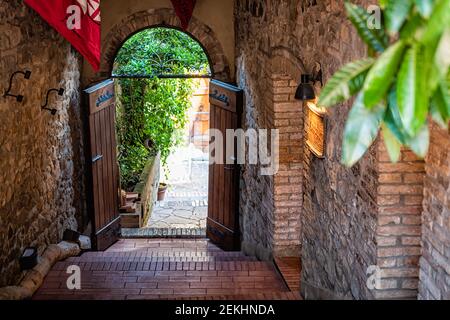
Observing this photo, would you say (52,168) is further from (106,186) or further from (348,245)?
(348,245)

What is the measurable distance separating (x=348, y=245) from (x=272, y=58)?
2.50m

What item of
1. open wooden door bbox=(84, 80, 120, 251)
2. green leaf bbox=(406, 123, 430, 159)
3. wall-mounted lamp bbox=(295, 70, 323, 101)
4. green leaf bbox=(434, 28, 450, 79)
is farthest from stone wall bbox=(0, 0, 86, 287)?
green leaf bbox=(434, 28, 450, 79)

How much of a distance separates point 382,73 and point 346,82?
165 millimetres

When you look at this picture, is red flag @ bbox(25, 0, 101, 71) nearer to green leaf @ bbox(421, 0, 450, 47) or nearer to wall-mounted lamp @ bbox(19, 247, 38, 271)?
wall-mounted lamp @ bbox(19, 247, 38, 271)

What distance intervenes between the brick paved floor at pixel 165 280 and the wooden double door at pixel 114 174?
40.2 inches

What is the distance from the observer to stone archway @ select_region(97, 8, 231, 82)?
27.6 feet

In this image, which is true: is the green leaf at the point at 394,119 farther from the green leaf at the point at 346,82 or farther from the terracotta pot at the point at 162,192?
the terracotta pot at the point at 162,192

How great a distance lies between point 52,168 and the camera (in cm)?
713

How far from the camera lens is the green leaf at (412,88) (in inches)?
60.7

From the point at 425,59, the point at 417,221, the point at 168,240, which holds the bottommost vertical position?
the point at 168,240

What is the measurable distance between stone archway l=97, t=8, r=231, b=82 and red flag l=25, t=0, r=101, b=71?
159 centimetres

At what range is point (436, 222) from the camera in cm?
335

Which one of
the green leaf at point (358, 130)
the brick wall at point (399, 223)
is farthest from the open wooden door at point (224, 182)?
the green leaf at point (358, 130)

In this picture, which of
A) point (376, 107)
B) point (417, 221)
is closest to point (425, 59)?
point (376, 107)
